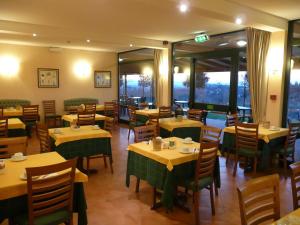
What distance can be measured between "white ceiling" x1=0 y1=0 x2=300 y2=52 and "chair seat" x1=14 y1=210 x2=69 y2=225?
9.47 feet

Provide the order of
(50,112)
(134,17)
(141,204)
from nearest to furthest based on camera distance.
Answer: (141,204), (134,17), (50,112)

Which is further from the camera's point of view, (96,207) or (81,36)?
(81,36)

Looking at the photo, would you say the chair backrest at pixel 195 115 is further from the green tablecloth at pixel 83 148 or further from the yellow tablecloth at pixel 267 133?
the green tablecloth at pixel 83 148

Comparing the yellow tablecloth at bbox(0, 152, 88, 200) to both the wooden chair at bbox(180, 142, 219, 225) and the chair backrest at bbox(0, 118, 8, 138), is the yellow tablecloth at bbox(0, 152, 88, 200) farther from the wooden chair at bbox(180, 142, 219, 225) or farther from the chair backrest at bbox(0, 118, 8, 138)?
the chair backrest at bbox(0, 118, 8, 138)

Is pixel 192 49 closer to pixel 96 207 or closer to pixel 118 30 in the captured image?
pixel 118 30

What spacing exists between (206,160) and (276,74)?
3.40 metres

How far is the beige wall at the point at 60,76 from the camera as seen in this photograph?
873 cm

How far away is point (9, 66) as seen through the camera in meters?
8.57

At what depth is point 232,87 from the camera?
658 centimetres

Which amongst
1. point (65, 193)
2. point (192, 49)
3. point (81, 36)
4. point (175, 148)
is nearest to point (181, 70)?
point (192, 49)

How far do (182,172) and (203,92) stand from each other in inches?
186

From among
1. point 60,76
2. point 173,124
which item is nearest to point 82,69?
point 60,76

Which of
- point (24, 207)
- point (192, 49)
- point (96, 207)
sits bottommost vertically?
point (96, 207)

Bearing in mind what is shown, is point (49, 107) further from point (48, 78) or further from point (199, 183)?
point (199, 183)
